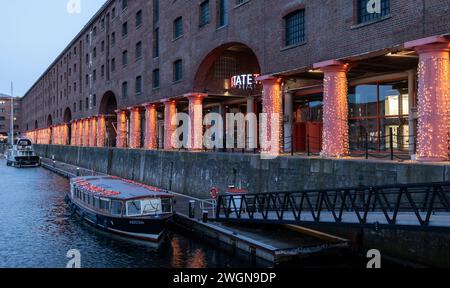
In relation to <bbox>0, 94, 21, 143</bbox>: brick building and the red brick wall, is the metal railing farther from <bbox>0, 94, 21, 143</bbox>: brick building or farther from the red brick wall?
<bbox>0, 94, 21, 143</bbox>: brick building

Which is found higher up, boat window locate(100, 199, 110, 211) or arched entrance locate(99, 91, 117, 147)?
arched entrance locate(99, 91, 117, 147)

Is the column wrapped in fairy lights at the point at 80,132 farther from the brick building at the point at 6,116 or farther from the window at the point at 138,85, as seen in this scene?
the brick building at the point at 6,116

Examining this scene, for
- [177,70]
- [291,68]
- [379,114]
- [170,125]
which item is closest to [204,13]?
[177,70]

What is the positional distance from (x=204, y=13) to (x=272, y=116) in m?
12.2

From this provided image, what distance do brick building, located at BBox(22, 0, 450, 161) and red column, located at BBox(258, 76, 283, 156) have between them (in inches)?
2.6

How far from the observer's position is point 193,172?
3098 centimetres

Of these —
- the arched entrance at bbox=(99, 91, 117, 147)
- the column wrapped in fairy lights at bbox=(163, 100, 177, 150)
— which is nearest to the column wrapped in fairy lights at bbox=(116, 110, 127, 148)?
the arched entrance at bbox=(99, 91, 117, 147)

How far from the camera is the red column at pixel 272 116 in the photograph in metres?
25.0

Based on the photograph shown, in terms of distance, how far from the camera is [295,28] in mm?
23922

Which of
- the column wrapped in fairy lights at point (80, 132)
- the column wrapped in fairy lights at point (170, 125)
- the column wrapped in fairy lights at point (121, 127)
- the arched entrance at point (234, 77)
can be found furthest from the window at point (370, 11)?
the column wrapped in fairy lights at point (80, 132)

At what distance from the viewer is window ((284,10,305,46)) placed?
2341 centimetres

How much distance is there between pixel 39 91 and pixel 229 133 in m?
86.7
